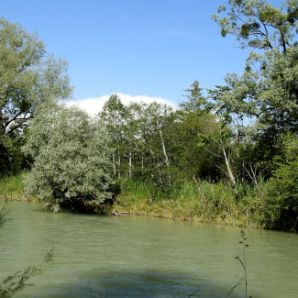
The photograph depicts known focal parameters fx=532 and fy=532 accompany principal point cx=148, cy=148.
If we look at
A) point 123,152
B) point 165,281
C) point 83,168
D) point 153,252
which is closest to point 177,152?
point 123,152

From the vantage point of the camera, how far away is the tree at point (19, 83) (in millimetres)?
32906

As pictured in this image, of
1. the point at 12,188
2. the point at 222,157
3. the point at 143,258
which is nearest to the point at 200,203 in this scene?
the point at 222,157

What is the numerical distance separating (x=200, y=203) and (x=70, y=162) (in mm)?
5409

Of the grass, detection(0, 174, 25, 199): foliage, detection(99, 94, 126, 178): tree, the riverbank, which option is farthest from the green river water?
detection(99, 94, 126, 178): tree

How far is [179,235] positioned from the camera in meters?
16.8

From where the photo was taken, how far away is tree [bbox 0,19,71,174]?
32.9 metres

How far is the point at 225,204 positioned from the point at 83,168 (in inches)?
227

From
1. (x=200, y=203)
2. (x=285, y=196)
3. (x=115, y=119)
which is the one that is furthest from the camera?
(x=115, y=119)

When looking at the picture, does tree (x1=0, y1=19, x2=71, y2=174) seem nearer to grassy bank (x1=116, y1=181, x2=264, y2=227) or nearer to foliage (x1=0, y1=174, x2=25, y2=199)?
foliage (x1=0, y1=174, x2=25, y2=199)

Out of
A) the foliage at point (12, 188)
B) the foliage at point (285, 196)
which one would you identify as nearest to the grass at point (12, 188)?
the foliage at point (12, 188)

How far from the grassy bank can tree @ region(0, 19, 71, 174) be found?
12.5m

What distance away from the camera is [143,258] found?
12.7 meters

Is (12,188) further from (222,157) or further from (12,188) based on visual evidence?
(222,157)

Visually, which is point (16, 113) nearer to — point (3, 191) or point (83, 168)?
point (3, 191)
